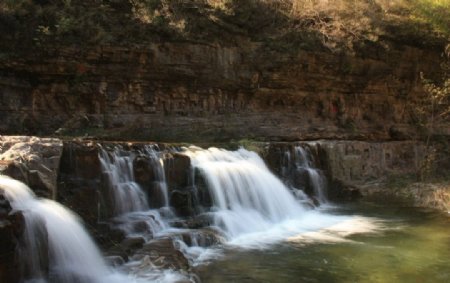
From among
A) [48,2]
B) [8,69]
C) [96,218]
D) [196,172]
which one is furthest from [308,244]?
[48,2]

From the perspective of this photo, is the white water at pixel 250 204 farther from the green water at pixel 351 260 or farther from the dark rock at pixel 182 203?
the green water at pixel 351 260

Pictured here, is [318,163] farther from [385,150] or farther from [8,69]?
[8,69]

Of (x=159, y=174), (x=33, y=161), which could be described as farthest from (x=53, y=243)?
(x=159, y=174)

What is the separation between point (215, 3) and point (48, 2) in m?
6.05

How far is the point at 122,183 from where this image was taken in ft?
32.0

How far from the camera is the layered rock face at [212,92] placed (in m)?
15.1

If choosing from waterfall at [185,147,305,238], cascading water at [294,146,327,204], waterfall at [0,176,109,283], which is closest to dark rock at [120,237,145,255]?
waterfall at [0,176,109,283]

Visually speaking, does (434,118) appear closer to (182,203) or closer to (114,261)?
(182,203)

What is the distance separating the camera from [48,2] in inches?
624

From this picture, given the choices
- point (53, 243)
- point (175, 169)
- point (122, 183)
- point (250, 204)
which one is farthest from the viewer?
point (250, 204)

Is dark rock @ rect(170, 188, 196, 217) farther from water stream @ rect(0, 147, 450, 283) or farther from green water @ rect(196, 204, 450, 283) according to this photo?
green water @ rect(196, 204, 450, 283)

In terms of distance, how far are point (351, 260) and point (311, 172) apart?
6.91m

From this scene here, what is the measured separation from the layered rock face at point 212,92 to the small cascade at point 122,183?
17.9 feet

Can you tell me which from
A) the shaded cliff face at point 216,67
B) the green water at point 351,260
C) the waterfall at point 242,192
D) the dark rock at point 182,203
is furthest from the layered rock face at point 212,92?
the green water at point 351,260
